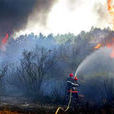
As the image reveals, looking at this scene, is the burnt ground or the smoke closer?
the burnt ground

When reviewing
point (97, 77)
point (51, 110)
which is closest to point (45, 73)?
point (97, 77)

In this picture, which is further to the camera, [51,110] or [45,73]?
[45,73]

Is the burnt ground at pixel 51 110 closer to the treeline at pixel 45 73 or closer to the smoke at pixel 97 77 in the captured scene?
the smoke at pixel 97 77

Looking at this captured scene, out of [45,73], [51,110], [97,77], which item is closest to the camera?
[51,110]

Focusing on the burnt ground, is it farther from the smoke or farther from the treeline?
the treeline

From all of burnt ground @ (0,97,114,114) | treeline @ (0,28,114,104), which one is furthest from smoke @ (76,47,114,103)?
burnt ground @ (0,97,114,114)

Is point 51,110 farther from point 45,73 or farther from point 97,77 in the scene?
point 45,73

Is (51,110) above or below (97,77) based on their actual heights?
below

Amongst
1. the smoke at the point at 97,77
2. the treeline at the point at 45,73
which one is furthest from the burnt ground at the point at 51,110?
the treeline at the point at 45,73

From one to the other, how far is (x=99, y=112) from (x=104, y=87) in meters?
9.53

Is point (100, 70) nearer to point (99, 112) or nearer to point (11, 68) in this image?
point (99, 112)

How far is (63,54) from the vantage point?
37.0 metres

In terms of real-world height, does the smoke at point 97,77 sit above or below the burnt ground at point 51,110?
above

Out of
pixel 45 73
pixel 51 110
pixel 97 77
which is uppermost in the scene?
pixel 45 73
